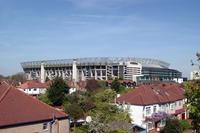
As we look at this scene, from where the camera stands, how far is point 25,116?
2348cm

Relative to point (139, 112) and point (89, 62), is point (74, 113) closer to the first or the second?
point (139, 112)

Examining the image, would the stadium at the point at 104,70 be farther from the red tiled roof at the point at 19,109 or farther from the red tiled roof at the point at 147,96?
the red tiled roof at the point at 19,109

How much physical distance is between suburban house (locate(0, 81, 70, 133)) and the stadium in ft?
379

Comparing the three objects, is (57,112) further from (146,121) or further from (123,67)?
(123,67)

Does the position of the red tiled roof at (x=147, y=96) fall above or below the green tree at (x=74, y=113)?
above

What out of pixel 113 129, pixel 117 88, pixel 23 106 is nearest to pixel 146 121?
pixel 113 129

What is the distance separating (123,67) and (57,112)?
12936 centimetres

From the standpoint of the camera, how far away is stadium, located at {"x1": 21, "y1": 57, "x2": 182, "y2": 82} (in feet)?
508

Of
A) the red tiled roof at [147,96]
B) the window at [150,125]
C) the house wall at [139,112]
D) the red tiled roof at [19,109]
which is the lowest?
the window at [150,125]

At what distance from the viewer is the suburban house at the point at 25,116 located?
22.4 meters

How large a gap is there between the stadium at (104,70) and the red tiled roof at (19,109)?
11613 cm

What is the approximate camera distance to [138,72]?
6245 inches

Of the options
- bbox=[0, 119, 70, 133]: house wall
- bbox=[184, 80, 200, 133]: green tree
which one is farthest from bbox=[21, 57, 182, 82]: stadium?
bbox=[184, 80, 200, 133]: green tree

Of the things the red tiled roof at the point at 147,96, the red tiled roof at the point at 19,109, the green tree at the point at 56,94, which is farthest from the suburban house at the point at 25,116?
the green tree at the point at 56,94
